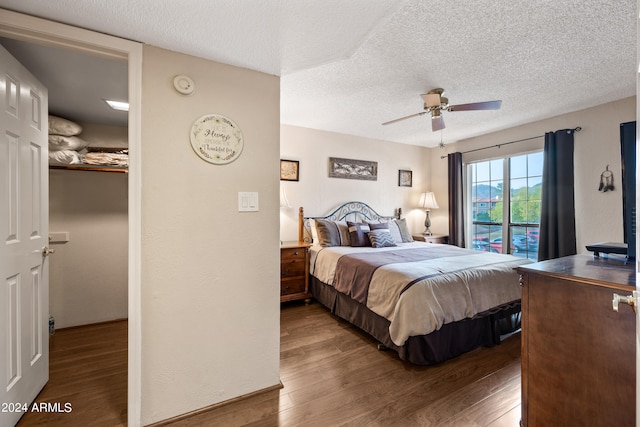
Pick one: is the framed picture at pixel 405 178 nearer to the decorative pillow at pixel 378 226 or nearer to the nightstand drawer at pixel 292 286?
the decorative pillow at pixel 378 226

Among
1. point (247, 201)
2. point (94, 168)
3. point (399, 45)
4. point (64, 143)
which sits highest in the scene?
point (399, 45)

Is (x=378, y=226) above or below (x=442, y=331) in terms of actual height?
above

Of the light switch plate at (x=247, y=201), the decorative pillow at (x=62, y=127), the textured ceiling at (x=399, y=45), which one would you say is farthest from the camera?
the decorative pillow at (x=62, y=127)

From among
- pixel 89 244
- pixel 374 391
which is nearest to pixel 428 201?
pixel 374 391

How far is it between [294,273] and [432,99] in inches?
95.4

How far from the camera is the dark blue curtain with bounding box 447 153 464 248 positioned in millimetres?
4562

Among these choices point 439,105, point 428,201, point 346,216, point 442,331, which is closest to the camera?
point 442,331

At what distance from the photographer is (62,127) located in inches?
95.3

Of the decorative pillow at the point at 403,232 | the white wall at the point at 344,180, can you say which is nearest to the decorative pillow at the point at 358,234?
the white wall at the point at 344,180

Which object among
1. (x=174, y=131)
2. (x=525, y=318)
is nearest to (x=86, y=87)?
(x=174, y=131)

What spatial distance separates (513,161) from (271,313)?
425 cm

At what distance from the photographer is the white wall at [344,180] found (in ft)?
12.9

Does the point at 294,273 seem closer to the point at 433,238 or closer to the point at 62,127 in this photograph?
the point at 433,238

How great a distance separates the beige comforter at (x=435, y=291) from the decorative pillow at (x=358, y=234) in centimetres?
104
